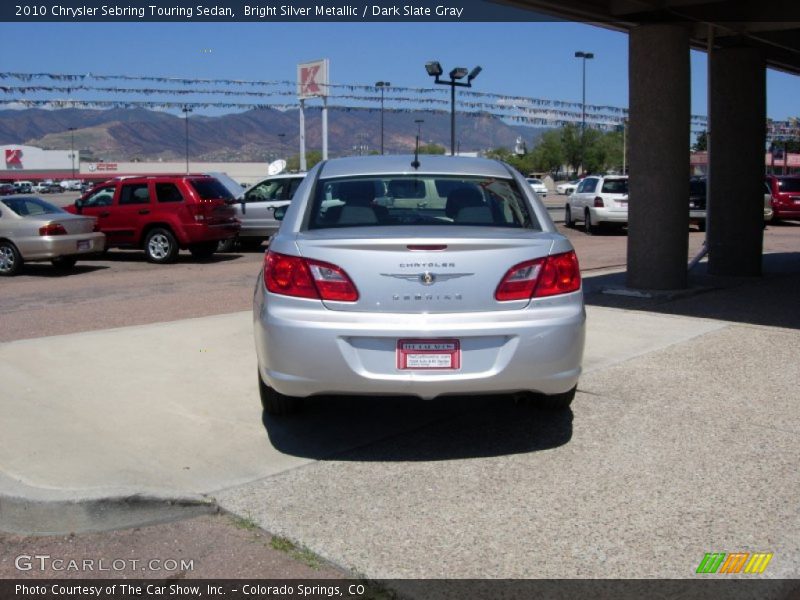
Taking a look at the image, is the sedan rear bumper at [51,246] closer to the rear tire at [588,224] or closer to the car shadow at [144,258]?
the car shadow at [144,258]

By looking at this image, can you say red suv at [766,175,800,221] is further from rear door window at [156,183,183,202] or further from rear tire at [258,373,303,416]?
rear tire at [258,373,303,416]

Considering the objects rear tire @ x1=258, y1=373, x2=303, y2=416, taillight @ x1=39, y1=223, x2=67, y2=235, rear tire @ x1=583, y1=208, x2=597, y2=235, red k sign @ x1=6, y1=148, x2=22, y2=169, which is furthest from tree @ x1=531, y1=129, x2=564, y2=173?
rear tire @ x1=258, y1=373, x2=303, y2=416

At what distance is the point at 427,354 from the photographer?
483 cm

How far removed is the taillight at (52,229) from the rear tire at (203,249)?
2.82m

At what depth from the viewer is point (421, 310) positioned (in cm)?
485

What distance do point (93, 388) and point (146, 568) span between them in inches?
116

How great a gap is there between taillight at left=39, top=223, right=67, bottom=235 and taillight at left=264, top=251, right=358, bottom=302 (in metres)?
11.6

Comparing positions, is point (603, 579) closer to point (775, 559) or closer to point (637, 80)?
point (775, 559)

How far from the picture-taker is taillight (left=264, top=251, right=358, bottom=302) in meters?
4.89

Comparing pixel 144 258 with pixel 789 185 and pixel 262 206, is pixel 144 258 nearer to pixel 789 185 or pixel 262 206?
pixel 262 206

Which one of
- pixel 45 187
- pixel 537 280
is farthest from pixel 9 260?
pixel 45 187

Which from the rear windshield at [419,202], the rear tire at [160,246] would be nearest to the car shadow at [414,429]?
the rear windshield at [419,202]

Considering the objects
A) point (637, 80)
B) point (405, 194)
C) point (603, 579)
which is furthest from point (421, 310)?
point (637, 80)

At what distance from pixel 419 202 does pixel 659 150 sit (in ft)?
19.2
